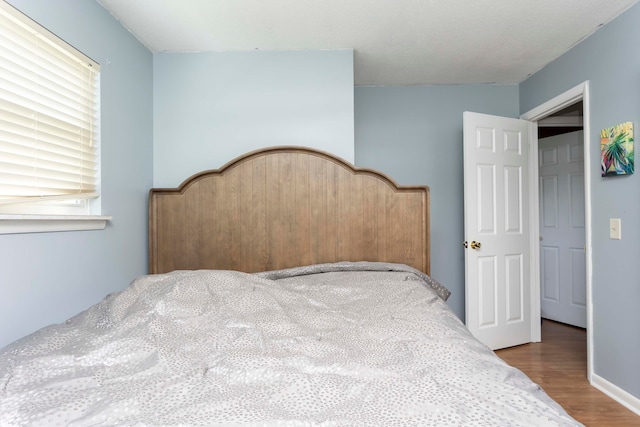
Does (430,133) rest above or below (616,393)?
above

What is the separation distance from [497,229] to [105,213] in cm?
289

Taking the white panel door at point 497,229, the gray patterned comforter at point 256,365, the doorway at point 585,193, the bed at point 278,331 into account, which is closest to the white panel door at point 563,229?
the doorway at point 585,193

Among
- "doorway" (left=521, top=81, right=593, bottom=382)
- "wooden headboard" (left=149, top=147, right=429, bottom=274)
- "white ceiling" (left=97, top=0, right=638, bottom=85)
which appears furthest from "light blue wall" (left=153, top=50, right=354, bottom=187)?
"doorway" (left=521, top=81, right=593, bottom=382)

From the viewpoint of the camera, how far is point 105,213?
2049 mm

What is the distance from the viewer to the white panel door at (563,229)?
3.96 metres

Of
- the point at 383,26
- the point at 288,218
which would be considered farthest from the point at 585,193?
the point at 288,218

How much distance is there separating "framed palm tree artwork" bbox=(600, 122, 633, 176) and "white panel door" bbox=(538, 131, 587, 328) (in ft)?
5.75

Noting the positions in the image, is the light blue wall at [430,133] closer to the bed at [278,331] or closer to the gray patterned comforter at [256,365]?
the bed at [278,331]

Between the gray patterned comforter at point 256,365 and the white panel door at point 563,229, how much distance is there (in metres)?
3.12

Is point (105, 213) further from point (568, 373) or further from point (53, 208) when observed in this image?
point (568, 373)

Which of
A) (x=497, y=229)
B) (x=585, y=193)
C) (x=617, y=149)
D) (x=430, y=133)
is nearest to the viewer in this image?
(x=617, y=149)

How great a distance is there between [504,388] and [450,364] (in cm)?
17

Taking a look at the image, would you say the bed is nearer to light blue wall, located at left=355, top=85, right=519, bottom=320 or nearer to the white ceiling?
the white ceiling

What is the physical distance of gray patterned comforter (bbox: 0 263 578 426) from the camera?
82cm
